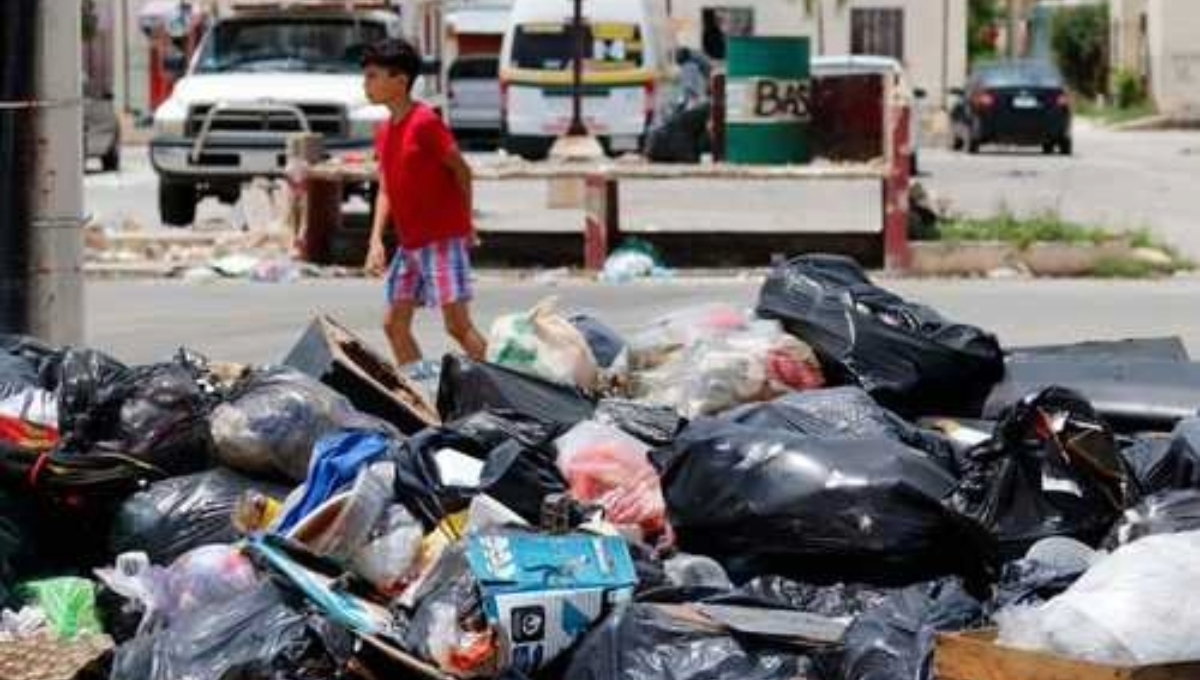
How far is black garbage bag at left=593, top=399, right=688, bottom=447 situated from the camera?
6.68 metres

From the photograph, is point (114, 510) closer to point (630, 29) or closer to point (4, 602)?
point (4, 602)

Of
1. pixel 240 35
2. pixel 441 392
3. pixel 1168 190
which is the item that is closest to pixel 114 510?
pixel 441 392

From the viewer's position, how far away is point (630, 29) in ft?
100

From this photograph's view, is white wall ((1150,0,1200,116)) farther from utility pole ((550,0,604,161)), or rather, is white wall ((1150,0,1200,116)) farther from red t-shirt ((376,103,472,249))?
red t-shirt ((376,103,472,249))

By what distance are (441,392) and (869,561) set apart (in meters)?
1.73

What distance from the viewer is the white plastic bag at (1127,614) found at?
16.5 feet

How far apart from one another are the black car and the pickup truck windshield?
66.4 ft

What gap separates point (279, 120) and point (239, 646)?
595 inches

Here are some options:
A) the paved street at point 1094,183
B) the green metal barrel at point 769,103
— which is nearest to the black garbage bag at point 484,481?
the green metal barrel at point 769,103

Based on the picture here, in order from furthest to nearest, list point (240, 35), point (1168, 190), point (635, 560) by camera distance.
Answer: point (1168, 190) < point (240, 35) < point (635, 560)

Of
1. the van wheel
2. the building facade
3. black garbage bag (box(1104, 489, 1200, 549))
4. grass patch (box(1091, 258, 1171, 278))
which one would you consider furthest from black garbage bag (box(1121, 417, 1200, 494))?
the building facade

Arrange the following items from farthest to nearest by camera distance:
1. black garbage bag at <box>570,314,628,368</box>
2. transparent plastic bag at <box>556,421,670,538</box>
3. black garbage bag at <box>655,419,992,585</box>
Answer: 1. black garbage bag at <box>570,314,628,368</box>
2. transparent plastic bag at <box>556,421,670,538</box>
3. black garbage bag at <box>655,419,992,585</box>

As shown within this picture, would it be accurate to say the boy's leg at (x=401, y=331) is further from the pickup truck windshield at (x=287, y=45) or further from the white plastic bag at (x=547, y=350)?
the pickup truck windshield at (x=287, y=45)

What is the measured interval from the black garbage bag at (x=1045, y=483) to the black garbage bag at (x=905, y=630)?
238mm
